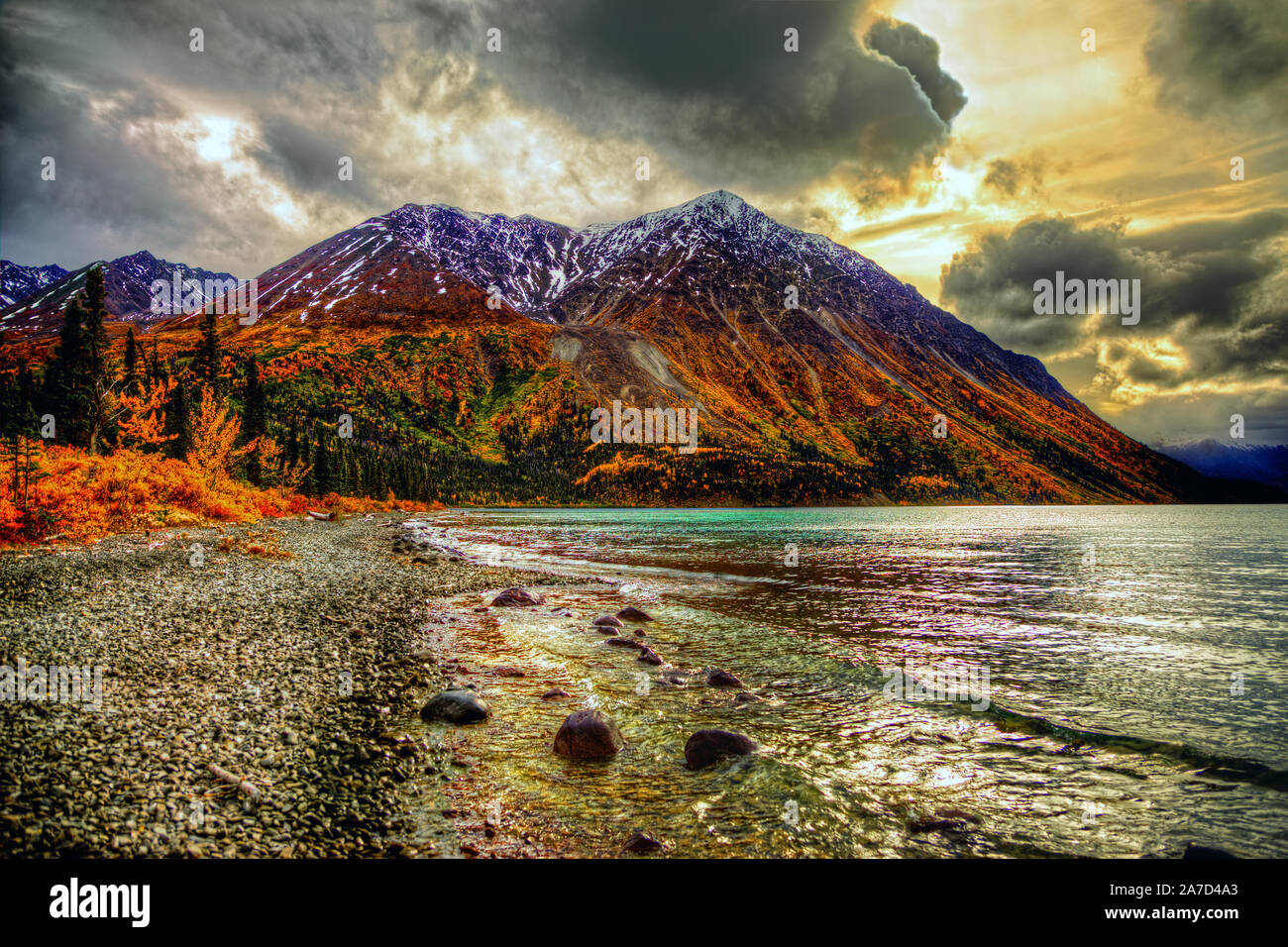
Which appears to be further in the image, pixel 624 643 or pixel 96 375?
pixel 96 375

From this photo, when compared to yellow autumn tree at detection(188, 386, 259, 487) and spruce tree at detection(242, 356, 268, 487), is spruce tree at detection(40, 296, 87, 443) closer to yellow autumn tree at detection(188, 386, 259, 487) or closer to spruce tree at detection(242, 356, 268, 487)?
yellow autumn tree at detection(188, 386, 259, 487)

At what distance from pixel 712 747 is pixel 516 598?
1696 cm

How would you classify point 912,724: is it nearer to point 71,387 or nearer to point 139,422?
point 139,422

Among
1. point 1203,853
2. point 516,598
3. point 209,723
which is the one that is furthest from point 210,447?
point 1203,853

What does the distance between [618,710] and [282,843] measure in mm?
6874

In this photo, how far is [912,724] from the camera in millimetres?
11844

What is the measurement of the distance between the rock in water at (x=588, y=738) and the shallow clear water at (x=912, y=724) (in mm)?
318

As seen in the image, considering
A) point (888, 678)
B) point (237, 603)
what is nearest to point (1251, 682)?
point (888, 678)

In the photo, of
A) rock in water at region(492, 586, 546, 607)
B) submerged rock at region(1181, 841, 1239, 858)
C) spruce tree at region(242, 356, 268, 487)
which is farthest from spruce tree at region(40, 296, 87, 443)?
submerged rock at region(1181, 841, 1239, 858)

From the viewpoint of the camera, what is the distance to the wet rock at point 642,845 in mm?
6945

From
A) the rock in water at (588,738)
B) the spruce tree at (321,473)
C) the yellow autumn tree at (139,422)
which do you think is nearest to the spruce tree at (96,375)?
the yellow autumn tree at (139,422)
